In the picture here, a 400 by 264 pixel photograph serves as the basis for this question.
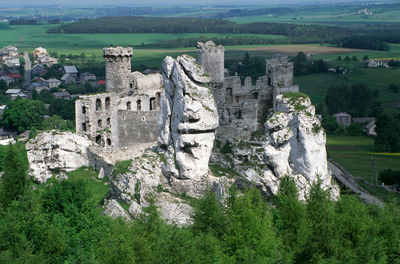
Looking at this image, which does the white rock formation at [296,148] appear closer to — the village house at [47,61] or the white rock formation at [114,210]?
the white rock formation at [114,210]

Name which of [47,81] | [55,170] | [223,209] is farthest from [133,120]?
[47,81]

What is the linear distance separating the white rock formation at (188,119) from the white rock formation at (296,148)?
370cm

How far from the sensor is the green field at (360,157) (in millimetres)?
61100

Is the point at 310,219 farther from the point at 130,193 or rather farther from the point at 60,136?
the point at 60,136

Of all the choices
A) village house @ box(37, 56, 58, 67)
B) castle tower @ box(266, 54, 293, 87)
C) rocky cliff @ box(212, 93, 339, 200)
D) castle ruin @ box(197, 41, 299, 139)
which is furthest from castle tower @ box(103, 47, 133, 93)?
village house @ box(37, 56, 58, 67)

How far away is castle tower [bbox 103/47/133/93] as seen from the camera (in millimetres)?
56250

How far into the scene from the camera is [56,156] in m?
49.1

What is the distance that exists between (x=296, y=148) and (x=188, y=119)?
21.0 ft

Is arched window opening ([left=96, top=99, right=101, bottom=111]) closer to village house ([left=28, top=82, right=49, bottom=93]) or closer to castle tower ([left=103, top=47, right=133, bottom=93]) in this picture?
castle tower ([left=103, top=47, right=133, bottom=93])

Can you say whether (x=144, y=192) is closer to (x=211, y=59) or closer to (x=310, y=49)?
(x=211, y=59)

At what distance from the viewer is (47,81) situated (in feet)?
491

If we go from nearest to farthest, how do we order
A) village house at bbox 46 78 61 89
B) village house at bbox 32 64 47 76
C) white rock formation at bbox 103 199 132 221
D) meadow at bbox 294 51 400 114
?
white rock formation at bbox 103 199 132 221 < meadow at bbox 294 51 400 114 < village house at bbox 46 78 61 89 < village house at bbox 32 64 47 76

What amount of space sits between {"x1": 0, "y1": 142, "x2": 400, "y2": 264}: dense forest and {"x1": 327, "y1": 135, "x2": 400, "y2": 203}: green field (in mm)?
18277

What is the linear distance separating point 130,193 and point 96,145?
1161cm
